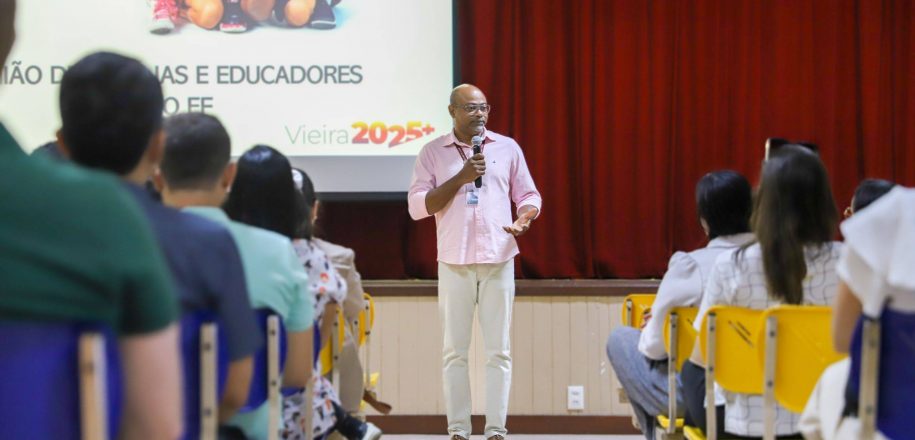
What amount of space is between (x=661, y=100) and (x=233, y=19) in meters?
2.16

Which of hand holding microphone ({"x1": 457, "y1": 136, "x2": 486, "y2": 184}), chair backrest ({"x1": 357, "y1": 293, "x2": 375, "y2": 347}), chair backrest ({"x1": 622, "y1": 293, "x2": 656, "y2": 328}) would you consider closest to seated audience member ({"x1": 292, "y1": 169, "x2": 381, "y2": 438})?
chair backrest ({"x1": 357, "y1": 293, "x2": 375, "y2": 347})

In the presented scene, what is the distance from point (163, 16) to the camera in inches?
186

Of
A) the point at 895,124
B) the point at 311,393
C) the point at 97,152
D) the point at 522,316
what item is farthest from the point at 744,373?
the point at 895,124

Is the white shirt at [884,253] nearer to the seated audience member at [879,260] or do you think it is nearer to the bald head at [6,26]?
the seated audience member at [879,260]

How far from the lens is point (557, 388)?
185 inches

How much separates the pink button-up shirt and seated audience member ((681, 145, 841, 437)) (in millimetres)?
1631

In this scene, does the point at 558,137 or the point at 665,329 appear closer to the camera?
the point at 665,329

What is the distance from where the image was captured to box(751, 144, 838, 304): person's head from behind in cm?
242

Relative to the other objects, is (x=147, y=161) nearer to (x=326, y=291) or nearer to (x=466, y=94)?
(x=326, y=291)

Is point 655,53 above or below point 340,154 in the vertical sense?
above

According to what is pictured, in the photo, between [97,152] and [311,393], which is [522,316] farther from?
[97,152]

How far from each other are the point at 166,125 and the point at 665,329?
1.56 metres

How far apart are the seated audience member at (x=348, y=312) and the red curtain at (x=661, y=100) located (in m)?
2.10

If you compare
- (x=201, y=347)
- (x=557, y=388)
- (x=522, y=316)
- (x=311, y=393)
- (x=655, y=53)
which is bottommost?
(x=557, y=388)
